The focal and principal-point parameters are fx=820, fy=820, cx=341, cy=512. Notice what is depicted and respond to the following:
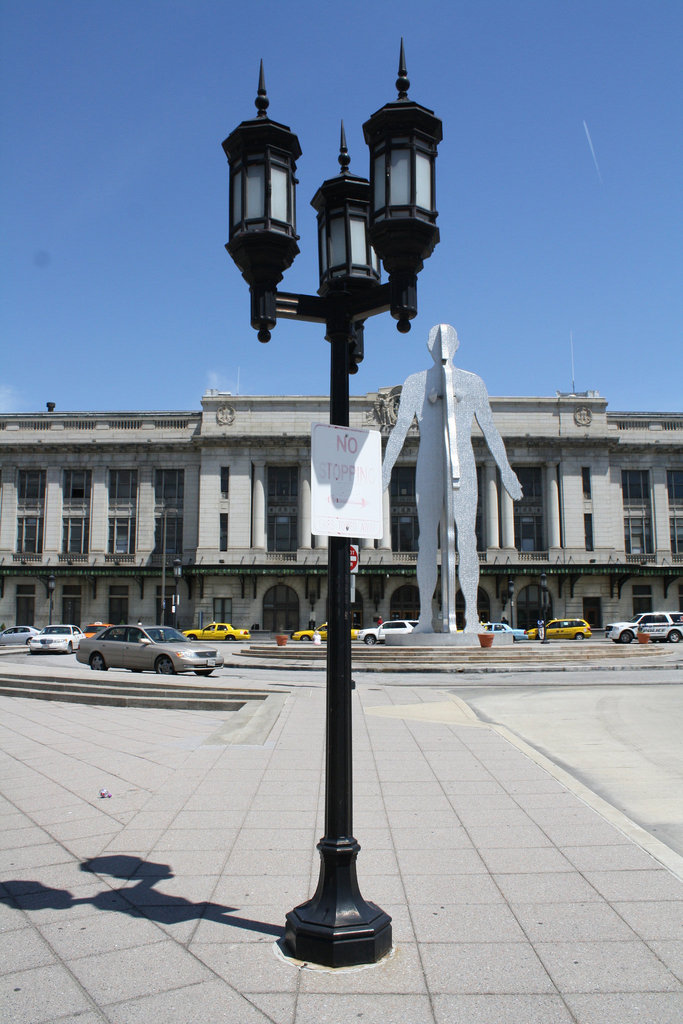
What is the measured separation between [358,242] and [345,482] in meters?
1.76

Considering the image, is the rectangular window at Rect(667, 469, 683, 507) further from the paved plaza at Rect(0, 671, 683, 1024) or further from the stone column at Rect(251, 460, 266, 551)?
the paved plaza at Rect(0, 671, 683, 1024)

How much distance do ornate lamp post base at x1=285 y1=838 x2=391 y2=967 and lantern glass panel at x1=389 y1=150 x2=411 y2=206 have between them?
3.69 metres

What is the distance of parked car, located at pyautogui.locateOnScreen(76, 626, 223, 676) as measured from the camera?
22.7m

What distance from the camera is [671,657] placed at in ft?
106

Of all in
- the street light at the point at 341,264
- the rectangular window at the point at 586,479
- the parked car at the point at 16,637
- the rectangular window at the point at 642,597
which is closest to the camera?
the street light at the point at 341,264

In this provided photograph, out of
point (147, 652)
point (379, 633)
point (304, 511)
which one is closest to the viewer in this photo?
point (147, 652)

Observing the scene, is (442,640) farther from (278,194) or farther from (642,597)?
(642,597)

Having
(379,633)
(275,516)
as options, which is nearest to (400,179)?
(379,633)

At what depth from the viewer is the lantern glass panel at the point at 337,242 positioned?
216 inches

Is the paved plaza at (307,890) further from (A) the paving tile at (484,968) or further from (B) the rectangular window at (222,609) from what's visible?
(B) the rectangular window at (222,609)

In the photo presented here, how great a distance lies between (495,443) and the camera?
101 ft

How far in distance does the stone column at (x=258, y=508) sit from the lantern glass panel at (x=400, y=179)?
60.5 m

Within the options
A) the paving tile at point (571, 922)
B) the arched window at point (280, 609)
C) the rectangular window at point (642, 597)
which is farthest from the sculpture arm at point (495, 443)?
the rectangular window at point (642, 597)

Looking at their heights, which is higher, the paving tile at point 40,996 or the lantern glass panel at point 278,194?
the lantern glass panel at point 278,194
